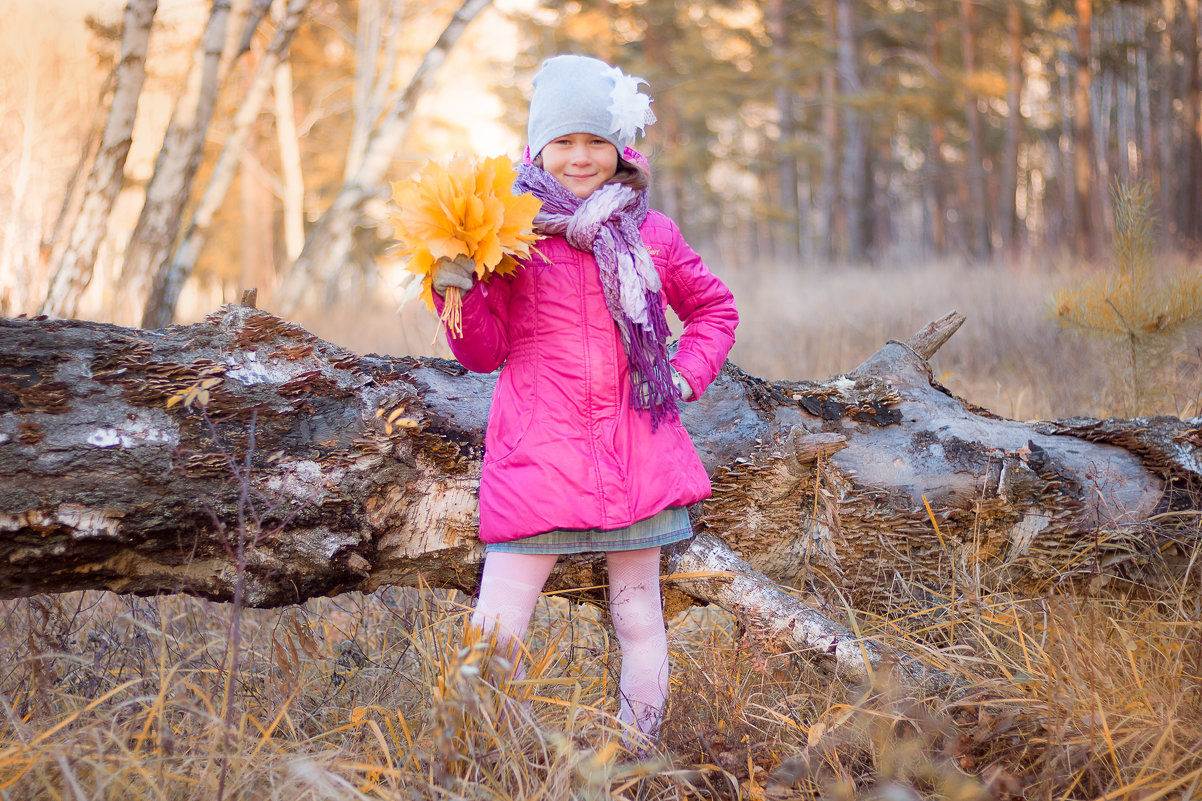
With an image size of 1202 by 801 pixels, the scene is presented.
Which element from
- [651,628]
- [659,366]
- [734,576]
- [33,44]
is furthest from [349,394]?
[33,44]

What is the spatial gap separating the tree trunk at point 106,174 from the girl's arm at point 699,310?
156 inches

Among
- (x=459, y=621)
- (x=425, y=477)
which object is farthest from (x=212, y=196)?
(x=425, y=477)

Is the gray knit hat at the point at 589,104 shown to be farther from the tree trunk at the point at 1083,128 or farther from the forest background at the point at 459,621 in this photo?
the tree trunk at the point at 1083,128

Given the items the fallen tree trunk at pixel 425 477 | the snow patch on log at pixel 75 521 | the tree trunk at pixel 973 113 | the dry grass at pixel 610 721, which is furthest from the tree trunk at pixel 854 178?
the snow patch on log at pixel 75 521

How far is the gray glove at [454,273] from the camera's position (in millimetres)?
1873

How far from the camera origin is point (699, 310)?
2.35 m

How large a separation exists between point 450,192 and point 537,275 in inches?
15.0

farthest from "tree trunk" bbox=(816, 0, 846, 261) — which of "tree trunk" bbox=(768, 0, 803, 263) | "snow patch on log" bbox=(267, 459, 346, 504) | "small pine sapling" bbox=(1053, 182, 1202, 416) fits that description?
"snow patch on log" bbox=(267, 459, 346, 504)

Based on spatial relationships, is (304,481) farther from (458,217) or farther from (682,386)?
(682,386)

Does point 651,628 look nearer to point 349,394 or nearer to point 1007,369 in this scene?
point 349,394

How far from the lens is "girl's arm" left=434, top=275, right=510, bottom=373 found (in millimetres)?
1962

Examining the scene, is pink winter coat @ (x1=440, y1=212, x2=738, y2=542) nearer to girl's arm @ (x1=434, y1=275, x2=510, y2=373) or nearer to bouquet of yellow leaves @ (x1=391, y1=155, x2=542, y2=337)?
girl's arm @ (x1=434, y1=275, x2=510, y2=373)

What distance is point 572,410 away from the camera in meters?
2.05

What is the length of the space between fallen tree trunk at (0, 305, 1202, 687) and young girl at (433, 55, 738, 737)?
286 mm
